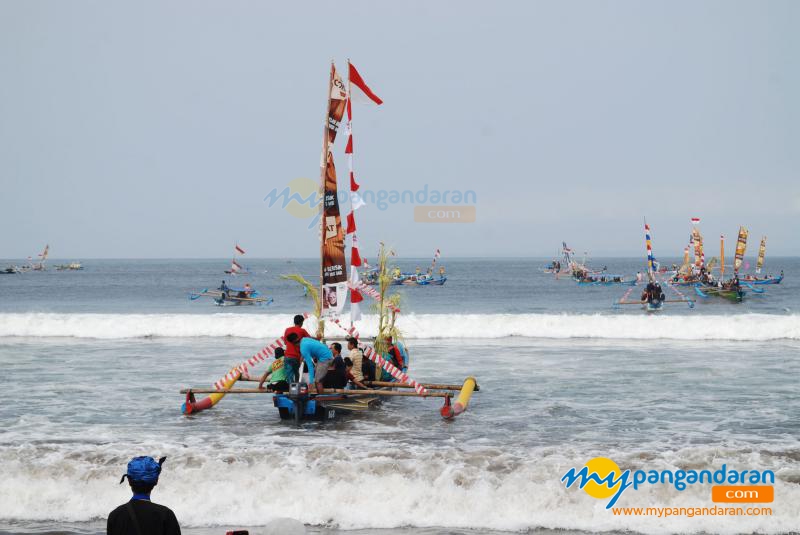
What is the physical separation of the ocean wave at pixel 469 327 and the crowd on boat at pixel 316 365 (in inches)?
602

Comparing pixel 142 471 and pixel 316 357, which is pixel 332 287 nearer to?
pixel 316 357

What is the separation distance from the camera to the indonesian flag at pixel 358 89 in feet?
49.9

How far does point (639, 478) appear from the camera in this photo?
34.7 ft

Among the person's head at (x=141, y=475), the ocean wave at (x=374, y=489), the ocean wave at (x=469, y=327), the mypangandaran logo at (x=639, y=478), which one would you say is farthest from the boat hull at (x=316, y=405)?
the ocean wave at (x=469, y=327)

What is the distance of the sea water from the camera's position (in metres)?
9.94

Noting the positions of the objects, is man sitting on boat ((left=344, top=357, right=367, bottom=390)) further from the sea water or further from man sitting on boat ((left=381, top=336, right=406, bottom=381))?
man sitting on boat ((left=381, top=336, right=406, bottom=381))

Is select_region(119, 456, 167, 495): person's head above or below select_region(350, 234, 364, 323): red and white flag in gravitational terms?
Answer: below

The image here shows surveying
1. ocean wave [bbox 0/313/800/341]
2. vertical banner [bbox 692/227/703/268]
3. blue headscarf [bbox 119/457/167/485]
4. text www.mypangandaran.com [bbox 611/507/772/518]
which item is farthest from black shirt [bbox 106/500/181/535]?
vertical banner [bbox 692/227/703/268]

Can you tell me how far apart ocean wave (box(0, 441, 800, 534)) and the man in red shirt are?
9.86ft

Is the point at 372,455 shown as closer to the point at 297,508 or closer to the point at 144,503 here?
the point at 297,508

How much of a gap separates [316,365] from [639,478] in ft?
21.5

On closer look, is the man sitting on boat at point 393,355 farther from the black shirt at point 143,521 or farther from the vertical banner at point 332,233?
the black shirt at point 143,521

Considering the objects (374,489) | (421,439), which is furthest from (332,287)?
(374,489)

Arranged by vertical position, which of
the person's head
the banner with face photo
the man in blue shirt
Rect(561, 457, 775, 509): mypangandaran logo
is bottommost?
Rect(561, 457, 775, 509): mypangandaran logo
